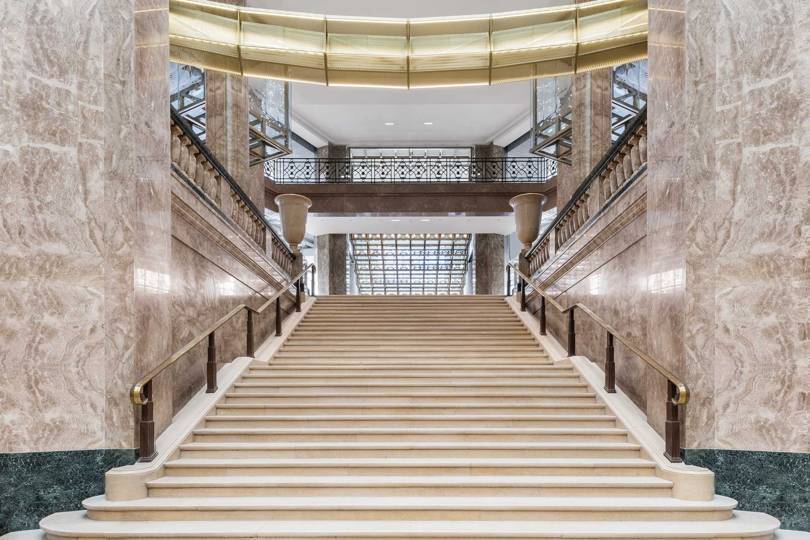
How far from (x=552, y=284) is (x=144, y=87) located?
6.34 meters

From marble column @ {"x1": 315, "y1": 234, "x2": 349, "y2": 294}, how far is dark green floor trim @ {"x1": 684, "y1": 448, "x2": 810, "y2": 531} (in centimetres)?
1644

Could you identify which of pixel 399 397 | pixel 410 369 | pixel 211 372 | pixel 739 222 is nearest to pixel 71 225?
pixel 211 372

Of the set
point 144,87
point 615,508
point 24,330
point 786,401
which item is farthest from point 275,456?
point 786,401

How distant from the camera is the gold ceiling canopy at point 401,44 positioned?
7055 mm

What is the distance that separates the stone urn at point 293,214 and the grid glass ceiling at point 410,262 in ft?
40.6

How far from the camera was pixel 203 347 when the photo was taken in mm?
Answer: 6930

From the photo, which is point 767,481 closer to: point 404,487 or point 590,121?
point 404,487

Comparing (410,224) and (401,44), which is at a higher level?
(401,44)

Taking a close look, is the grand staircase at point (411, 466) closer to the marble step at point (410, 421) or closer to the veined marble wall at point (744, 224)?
the marble step at point (410, 421)

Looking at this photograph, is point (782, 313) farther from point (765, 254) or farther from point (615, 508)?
point (615, 508)

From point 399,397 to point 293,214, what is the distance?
6084 mm

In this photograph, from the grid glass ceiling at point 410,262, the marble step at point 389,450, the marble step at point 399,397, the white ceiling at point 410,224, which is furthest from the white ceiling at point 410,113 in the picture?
the marble step at point 389,450

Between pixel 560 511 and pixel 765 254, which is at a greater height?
pixel 765 254

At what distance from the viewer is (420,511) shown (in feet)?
14.6
